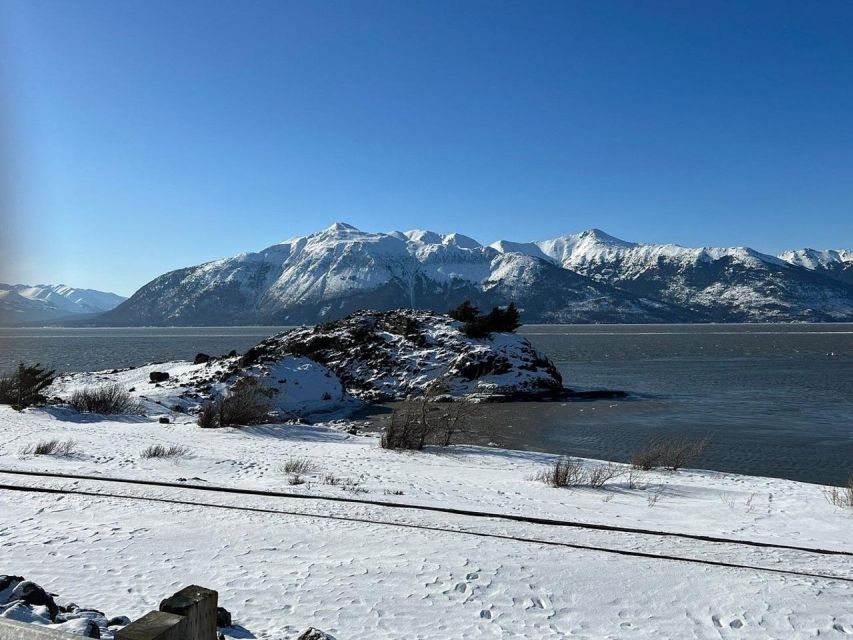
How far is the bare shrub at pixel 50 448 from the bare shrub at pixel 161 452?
1.67 m

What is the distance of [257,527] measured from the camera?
8258 millimetres

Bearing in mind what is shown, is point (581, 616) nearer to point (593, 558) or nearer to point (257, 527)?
point (593, 558)

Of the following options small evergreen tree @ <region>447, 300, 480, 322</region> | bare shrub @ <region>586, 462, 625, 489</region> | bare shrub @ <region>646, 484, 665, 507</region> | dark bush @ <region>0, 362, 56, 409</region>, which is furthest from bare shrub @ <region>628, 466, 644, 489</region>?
small evergreen tree @ <region>447, 300, 480, 322</region>

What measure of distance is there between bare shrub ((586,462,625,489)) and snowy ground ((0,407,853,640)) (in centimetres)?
35

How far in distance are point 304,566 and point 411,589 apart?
4.41 feet

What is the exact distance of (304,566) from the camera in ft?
22.6

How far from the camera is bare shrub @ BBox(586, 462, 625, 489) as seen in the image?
1279 centimetres

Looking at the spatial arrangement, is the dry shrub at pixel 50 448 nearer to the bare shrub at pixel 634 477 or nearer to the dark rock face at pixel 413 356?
the bare shrub at pixel 634 477

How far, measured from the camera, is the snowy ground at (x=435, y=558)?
5.73 meters

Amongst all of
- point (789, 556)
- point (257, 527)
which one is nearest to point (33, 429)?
point (257, 527)

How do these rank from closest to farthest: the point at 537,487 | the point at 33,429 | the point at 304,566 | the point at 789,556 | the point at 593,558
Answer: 1. the point at 304,566
2. the point at 593,558
3. the point at 789,556
4. the point at 537,487
5. the point at 33,429

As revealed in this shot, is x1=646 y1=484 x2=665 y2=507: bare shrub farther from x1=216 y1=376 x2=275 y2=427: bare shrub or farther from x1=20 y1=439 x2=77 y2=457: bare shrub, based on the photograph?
x1=216 y1=376 x2=275 y2=427: bare shrub

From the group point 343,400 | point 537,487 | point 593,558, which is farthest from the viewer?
point 343,400

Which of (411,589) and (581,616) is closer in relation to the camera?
(581,616)
